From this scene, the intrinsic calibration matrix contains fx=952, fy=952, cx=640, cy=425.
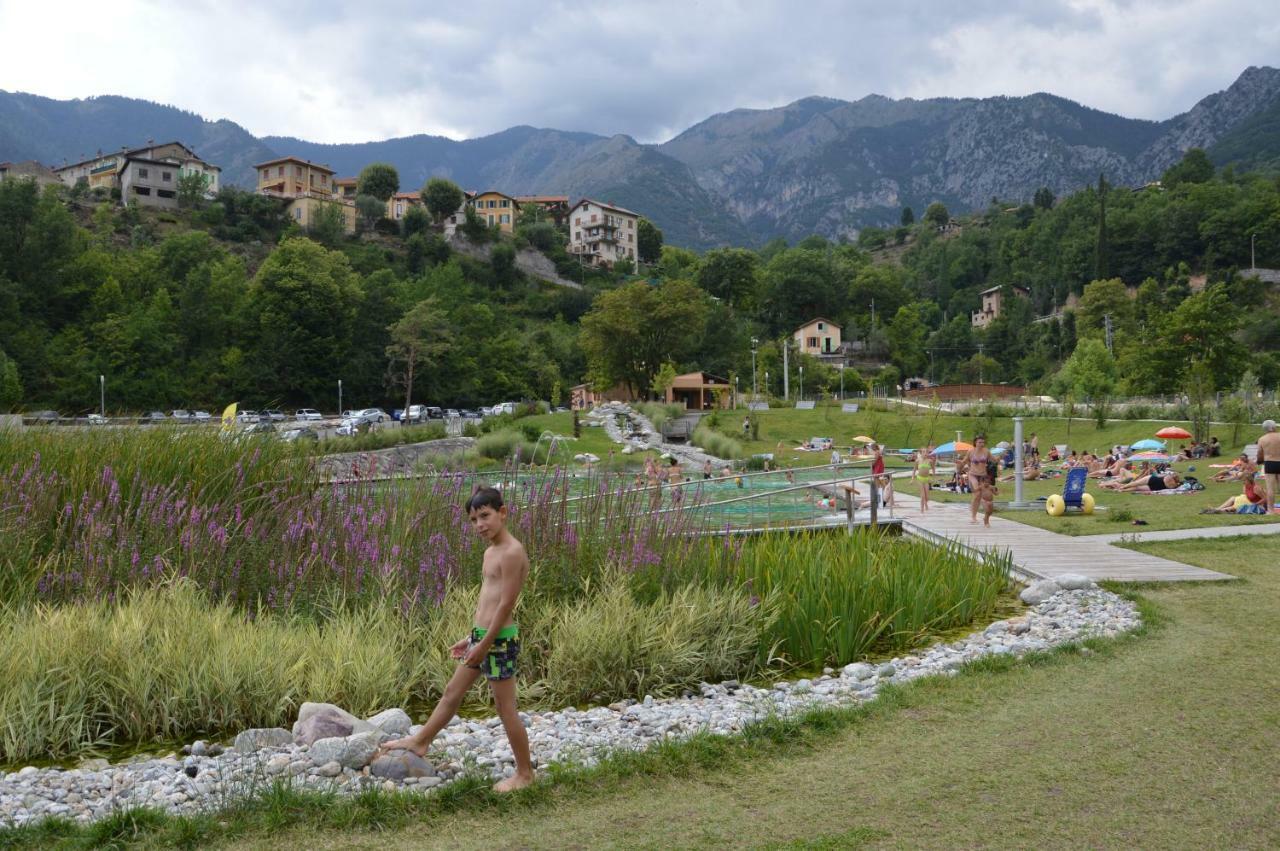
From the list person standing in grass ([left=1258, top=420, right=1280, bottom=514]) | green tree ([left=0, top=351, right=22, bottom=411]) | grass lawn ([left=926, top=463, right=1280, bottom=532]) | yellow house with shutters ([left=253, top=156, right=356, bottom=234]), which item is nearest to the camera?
grass lawn ([left=926, top=463, right=1280, bottom=532])

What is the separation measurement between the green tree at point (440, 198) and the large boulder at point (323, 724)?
91606mm

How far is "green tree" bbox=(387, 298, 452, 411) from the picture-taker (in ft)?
183

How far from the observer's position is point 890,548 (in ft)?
28.5

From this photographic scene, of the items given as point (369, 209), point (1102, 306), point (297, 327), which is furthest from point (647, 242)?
point (297, 327)

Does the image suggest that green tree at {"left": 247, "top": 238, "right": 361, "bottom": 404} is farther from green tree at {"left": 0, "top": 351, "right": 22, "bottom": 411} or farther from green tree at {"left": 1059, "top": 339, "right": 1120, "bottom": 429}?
green tree at {"left": 1059, "top": 339, "right": 1120, "bottom": 429}

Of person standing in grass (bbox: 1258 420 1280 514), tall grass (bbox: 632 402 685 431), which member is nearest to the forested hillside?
tall grass (bbox: 632 402 685 431)

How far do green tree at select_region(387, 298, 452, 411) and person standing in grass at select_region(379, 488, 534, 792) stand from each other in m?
51.0

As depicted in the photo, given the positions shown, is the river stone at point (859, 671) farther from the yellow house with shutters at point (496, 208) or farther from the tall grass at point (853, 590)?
the yellow house with shutters at point (496, 208)

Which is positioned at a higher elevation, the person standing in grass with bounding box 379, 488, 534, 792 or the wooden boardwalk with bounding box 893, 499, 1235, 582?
the person standing in grass with bounding box 379, 488, 534, 792

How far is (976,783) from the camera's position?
3949 mm

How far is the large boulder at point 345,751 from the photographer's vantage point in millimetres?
4195

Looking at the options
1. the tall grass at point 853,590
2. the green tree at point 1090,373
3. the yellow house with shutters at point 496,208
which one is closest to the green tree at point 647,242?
the yellow house with shutters at point 496,208

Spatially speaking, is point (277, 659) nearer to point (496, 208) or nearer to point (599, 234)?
point (496, 208)

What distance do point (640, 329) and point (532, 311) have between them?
29.1 meters
